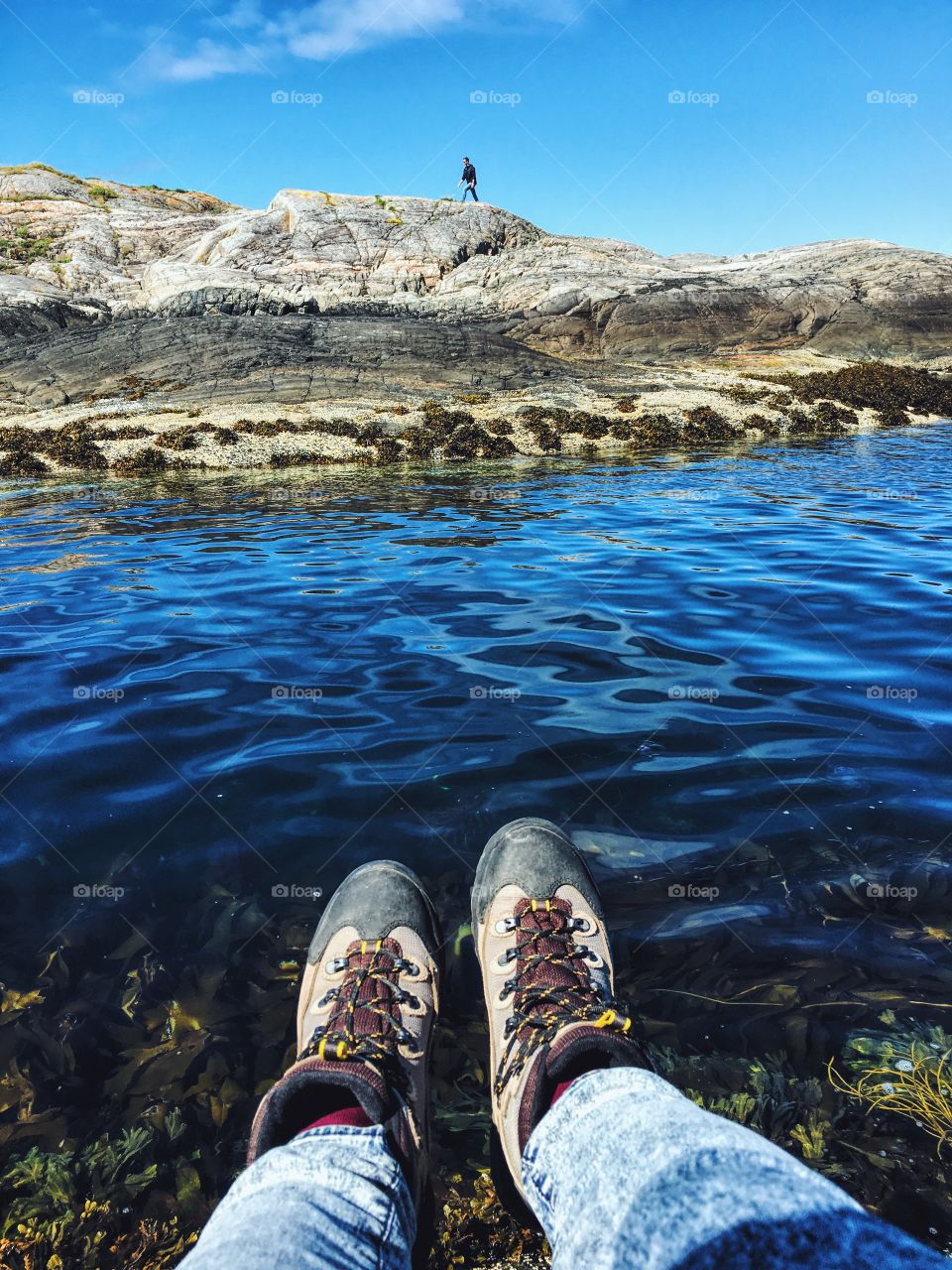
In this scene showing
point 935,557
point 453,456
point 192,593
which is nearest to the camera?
point 192,593

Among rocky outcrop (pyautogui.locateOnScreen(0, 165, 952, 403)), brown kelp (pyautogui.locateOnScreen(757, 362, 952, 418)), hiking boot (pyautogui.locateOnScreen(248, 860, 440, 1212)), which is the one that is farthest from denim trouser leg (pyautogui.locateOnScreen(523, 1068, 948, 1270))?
brown kelp (pyautogui.locateOnScreen(757, 362, 952, 418))

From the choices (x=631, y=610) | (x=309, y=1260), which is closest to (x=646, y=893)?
(x=309, y=1260)

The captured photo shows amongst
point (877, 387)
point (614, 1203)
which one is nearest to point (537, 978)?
point (614, 1203)

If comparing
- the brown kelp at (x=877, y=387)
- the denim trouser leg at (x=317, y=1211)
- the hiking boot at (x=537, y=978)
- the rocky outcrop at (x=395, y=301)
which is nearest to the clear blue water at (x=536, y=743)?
the hiking boot at (x=537, y=978)

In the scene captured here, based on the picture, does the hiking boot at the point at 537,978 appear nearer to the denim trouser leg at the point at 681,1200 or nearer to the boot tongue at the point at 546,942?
the boot tongue at the point at 546,942

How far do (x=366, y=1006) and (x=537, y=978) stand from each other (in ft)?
1.94

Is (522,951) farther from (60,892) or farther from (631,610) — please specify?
(631,610)

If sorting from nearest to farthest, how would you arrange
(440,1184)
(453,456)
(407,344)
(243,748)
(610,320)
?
(440,1184) < (243,748) < (453,456) < (407,344) < (610,320)

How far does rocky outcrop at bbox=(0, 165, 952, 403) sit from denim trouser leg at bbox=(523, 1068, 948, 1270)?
2148 cm

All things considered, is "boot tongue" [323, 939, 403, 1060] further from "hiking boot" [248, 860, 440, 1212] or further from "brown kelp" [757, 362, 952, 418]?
"brown kelp" [757, 362, 952, 418]

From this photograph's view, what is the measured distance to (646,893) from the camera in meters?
2.86

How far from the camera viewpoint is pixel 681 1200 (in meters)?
1.35

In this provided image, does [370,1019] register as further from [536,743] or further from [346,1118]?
[536,743]

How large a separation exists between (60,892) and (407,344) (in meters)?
24.1
